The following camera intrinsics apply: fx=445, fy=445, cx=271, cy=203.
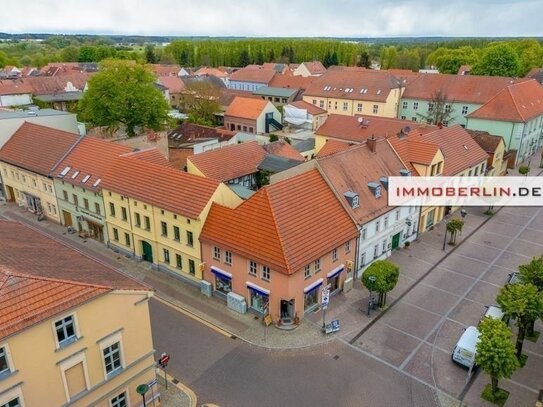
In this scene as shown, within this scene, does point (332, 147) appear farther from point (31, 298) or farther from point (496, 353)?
point (31, 298)

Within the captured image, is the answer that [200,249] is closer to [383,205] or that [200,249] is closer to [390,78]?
[383,205]

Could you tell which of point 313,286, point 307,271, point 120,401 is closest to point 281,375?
point 313,286

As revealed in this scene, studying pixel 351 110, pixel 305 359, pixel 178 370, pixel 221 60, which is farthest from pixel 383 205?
pixel 221 60

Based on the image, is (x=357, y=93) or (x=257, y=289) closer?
(x=257, y=289)

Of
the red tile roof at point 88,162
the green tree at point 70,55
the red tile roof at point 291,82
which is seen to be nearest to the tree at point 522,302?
the red tile roof at point 88,162

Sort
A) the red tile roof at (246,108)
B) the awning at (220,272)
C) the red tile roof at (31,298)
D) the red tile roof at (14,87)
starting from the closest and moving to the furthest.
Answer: the red tile roof at (31,298)
the awning at (220,272)
the red tile roof at (246,108)
the red tile roof at (14,87)

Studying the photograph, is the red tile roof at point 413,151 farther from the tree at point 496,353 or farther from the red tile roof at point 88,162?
the red tile roof at point 88,162
